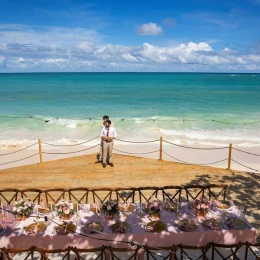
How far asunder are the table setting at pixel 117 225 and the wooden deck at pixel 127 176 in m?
2.99

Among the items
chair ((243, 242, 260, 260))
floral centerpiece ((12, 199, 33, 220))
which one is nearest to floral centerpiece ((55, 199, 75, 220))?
floral centerpiece ((12, 199, 33, 220))

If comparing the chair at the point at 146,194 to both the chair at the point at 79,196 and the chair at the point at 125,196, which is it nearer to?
the chair at the point at 125,196

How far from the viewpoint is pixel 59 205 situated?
6.14 m

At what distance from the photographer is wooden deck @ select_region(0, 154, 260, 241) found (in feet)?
32.6

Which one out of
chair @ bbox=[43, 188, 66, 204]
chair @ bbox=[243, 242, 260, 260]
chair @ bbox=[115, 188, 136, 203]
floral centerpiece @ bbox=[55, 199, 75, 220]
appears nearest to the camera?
chair @ bbox=[243, 242, 260, 260]

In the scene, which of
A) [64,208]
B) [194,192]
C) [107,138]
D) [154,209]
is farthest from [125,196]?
[64,208]

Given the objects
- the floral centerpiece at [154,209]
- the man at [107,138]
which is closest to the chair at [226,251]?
the floral centerpiece at [154,209]

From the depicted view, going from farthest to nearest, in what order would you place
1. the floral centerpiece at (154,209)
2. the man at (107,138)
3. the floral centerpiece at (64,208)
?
the man at (107,138)
the floral centerpiece at (154,209)
the floral centerpiece at (64,208)

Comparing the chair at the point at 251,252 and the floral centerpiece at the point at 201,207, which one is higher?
the floral centerpiece at the point at 201,207

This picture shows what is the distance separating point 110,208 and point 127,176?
4557mm

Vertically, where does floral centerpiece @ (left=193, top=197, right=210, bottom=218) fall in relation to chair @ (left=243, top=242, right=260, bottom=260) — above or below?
above

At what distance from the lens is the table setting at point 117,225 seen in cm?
589

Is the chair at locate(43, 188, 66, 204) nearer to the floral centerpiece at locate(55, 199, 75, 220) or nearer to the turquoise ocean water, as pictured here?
the floral centerpiece at locate(55, 199, 75, 220)

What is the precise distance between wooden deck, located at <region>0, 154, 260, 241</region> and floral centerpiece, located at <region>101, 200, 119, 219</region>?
353 cm
